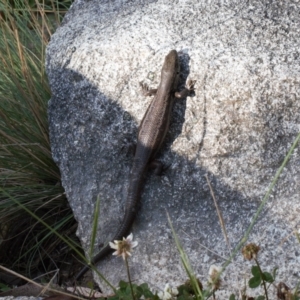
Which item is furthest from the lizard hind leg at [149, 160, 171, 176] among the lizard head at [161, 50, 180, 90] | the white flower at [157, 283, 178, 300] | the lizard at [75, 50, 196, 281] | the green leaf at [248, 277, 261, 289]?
the green leaf at [248, 277, 261, 289]

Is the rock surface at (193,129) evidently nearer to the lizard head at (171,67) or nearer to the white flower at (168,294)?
the lizard head at (171,67)

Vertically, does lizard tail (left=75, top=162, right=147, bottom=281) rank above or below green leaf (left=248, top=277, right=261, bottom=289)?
below

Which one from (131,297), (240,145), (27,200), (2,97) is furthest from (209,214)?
(2,97)

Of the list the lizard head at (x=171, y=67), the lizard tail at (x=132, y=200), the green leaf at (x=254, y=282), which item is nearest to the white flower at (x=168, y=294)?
the green leaf at (x=254, y=282)

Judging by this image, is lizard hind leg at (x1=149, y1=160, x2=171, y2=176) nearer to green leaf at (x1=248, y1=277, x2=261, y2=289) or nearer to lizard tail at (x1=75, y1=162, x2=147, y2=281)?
lizard tail at (x1=75, y1=162, x2=147, y2=281)

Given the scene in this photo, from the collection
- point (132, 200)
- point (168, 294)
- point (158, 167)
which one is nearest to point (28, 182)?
point (132, 200)

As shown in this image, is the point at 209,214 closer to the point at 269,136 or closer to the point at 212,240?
the point at 212,240
